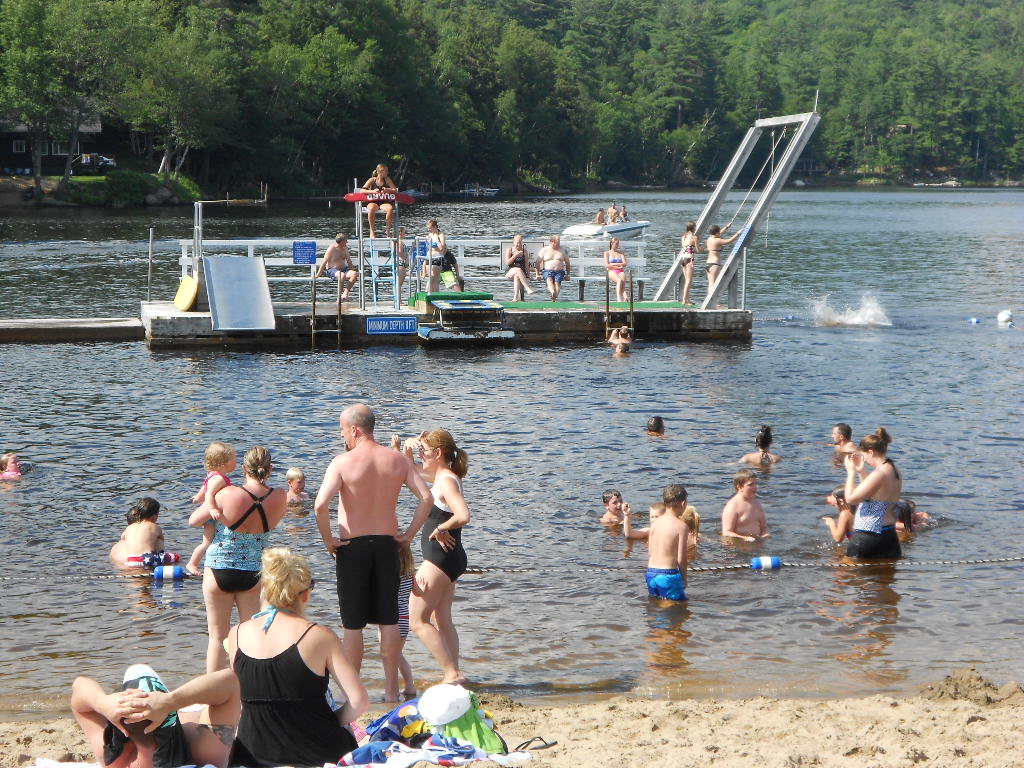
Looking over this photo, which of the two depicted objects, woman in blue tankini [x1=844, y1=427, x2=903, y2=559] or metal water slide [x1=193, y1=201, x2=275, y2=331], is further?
metal water slide [x1=193, y1=201, x2=275, y2=331]

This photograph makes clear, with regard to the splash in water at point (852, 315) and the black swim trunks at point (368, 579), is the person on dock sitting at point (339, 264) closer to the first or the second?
the splash in water at point (852, 315)

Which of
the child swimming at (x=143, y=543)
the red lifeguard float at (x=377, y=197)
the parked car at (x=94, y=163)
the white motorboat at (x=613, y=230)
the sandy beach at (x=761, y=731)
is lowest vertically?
the sandy beach at (x=761, y=731)

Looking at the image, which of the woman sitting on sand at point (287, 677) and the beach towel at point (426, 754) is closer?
the woman sitting on sand at point (287, 677)

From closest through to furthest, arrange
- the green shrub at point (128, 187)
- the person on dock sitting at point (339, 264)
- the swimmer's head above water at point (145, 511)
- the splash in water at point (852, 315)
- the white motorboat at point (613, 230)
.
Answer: the swimmer's head above water at point (145, 511) < the person on dock sitting at point (339, 264) < the splash in water at point (852, 315) < the white motorboat at point (613, 230) < the green shrub at point (128, 187)

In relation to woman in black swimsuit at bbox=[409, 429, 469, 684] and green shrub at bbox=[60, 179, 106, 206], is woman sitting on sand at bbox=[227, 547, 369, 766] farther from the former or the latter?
green shrub at bbox=[60, 179, 106, 206]

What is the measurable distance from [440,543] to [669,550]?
311cm

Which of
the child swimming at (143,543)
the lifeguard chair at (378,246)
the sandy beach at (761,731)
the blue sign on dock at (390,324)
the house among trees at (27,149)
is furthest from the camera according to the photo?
the house among trees at (27,149)

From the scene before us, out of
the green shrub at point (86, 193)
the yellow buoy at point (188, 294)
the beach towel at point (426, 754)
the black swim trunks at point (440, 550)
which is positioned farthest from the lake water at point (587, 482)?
the green shrub at point (86, 193)

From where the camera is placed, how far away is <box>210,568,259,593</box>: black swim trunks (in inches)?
331

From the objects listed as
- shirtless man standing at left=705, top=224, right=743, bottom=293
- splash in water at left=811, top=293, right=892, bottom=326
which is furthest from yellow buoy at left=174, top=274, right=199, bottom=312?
splash in water at left=811, top=293, right=892, bottom=326

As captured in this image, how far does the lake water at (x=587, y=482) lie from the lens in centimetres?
987

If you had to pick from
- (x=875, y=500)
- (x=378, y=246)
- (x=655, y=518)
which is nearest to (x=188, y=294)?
(x=378, y=246)

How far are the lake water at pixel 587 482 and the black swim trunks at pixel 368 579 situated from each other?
3.77 ft

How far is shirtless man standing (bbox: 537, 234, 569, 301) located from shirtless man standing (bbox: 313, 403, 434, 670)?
852 inches
